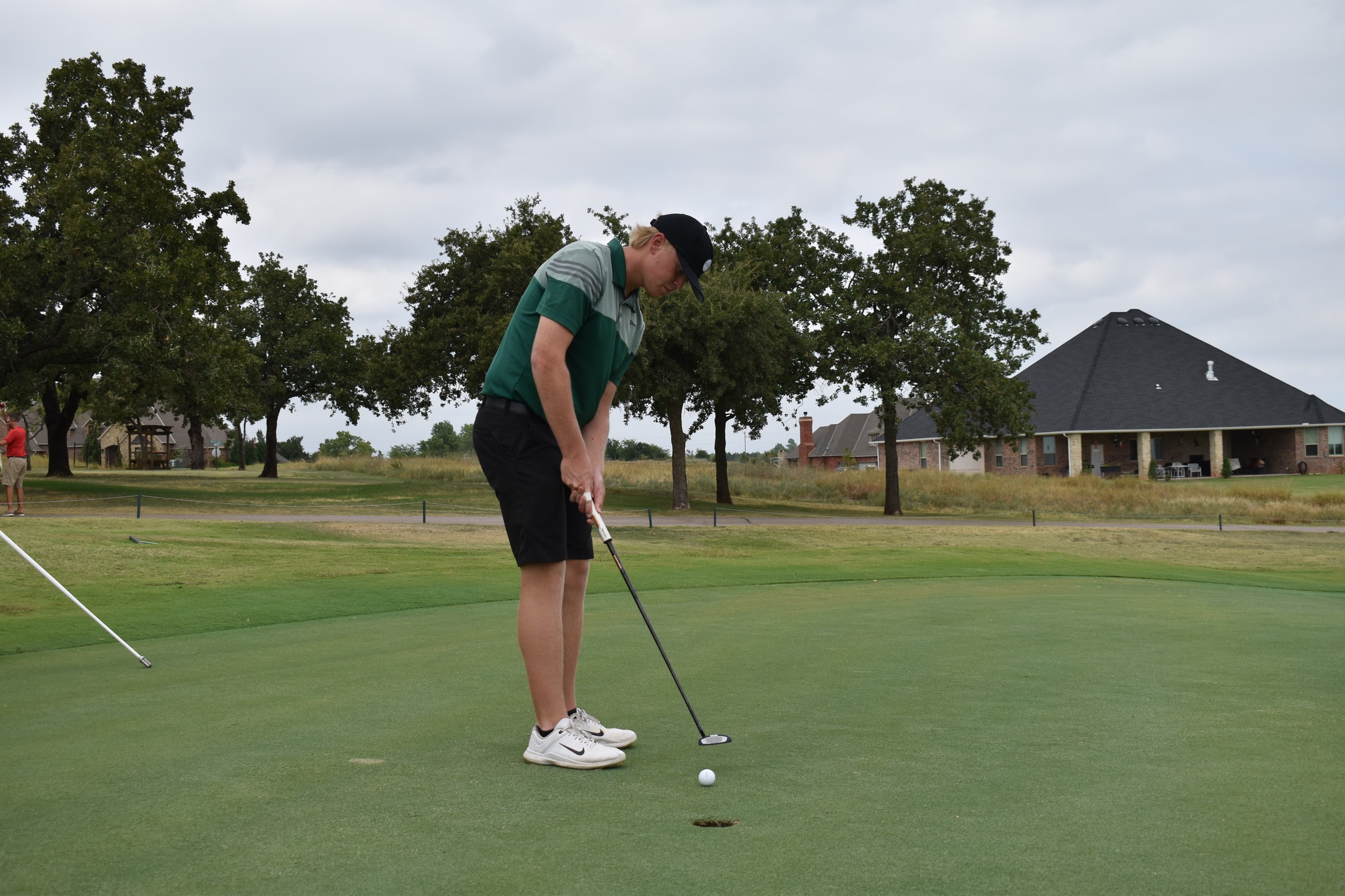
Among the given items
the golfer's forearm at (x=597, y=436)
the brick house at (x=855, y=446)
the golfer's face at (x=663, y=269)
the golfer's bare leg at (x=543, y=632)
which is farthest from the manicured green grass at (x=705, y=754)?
the brick house at (x=855, y=446)

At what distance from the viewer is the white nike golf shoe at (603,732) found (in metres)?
3.89

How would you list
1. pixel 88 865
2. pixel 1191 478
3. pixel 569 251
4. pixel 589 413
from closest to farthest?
1. pixel 88 865
2. pixel 569 251
3. pixel 589 413
4. pixel 1191 478

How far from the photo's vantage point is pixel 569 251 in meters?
3.95

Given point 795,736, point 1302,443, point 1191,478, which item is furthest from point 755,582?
point 1302,443

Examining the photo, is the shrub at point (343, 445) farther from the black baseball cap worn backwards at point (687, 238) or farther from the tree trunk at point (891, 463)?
the black baseball cap worn backwards at point (687, 238)

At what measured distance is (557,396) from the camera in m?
3.80

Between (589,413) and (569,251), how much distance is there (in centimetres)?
65

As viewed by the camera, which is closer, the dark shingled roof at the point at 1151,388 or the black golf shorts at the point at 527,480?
the black golf shorts at the point at 527,480

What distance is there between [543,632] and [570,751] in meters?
0.49

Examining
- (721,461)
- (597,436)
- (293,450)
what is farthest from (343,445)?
(597,436)

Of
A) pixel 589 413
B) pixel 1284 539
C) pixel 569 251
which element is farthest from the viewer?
pixel 1284 539

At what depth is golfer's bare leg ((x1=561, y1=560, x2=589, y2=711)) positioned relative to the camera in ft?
13.8

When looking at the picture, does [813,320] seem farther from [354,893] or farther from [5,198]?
[354,893]

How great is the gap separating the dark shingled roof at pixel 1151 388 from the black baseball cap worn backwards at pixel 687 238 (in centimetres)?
5194
